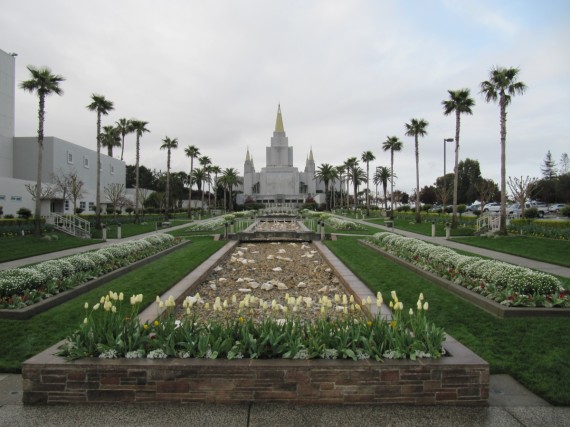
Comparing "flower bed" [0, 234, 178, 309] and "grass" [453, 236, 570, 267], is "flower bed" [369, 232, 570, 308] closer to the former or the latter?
"grass" [453, 236, 570, 267]

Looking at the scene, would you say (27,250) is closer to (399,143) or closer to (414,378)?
(414,378)

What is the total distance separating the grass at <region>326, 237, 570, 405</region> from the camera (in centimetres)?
500

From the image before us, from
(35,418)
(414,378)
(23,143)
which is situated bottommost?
(35,418)

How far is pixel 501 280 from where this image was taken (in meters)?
8.66

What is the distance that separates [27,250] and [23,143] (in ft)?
90.4

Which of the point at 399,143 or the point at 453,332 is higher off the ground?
the point at 399,143

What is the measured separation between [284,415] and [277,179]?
363ft

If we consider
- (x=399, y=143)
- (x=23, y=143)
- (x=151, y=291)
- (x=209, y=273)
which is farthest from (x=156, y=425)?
(x=399, y=143)

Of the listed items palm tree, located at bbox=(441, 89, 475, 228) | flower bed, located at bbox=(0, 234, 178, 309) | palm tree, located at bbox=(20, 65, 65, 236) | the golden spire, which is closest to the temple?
the golden spire

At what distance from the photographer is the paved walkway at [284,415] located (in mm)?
4070

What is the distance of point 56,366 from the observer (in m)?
4.48

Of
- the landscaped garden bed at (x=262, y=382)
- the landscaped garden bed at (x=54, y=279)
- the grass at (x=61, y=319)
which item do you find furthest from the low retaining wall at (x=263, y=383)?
the landscaped garden bed at (x=54, y=279)

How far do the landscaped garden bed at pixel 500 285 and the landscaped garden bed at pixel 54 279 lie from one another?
8648 millimetres

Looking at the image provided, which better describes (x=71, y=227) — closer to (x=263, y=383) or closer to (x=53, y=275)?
(x=53, y=275)
